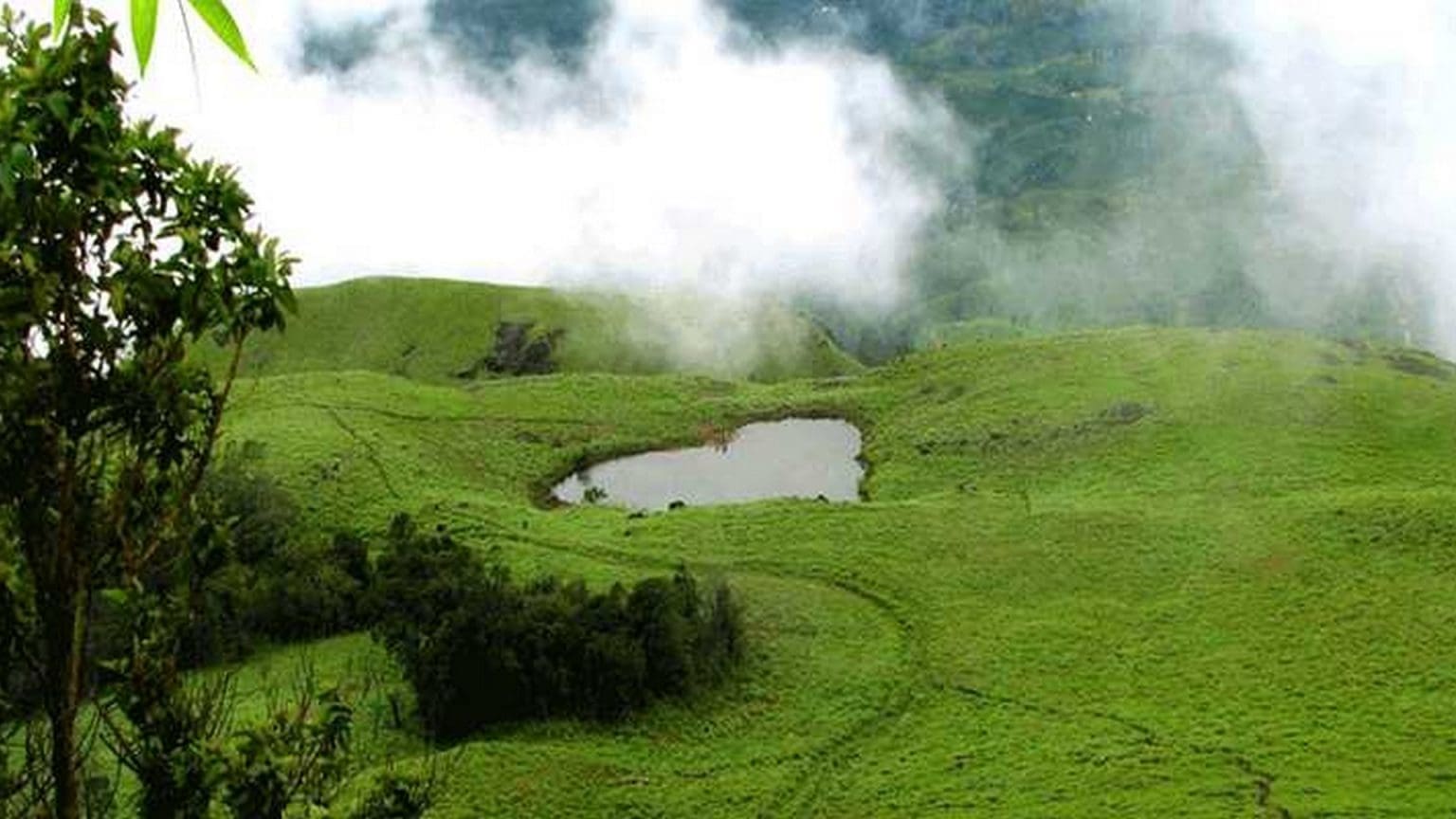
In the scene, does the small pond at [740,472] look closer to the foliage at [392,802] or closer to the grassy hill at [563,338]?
the grassy hill at [563,338]

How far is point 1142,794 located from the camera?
49719 millimetres

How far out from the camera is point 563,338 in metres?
179

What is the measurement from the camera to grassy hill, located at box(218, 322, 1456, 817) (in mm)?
51906

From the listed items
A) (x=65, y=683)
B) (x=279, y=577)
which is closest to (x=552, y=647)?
(x=279, y=577)

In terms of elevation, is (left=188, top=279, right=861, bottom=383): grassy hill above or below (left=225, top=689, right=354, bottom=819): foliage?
above

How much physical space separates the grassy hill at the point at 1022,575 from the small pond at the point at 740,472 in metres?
2.39

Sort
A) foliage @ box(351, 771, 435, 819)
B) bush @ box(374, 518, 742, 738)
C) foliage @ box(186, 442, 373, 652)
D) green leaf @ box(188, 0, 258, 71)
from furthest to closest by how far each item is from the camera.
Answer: foliage @ box(186, 442, 373, 652) → bush @ box(374, 518, 742, 738) → foliage @ box(351, 771, 435, 819) → green leaf @ box(188, 0, 258, 71)

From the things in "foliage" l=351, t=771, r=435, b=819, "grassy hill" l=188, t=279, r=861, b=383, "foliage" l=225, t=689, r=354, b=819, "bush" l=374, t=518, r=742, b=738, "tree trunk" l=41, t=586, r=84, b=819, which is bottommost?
"bush" l=374, t=518, r=742, b=738

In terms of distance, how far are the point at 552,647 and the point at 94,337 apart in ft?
179

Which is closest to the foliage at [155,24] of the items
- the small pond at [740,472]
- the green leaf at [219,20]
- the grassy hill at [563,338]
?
the green leaf at [219,20]

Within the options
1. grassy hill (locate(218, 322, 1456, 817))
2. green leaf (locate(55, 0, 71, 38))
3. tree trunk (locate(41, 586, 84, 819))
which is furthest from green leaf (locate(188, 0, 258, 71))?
grassy hill (locate(218, 322, 1456, 817))

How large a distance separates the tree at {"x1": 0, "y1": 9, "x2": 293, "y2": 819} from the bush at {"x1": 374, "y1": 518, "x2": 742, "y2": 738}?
51.6 meters

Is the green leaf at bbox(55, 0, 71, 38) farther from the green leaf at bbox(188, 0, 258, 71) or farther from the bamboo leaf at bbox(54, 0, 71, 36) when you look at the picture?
the green leaf at bbox(188, 0, 258, 71)

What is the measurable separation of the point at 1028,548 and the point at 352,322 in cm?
14096
